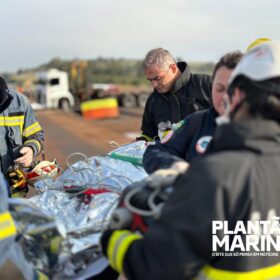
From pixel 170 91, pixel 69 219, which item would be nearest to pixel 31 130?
pixel 170 91

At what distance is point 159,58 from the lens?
3.75m

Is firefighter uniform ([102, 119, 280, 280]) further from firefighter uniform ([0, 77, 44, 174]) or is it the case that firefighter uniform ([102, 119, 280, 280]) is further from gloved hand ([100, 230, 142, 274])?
firefighter uniform ([0, 77, 44, 174])

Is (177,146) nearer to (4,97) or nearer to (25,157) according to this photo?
(25,157)

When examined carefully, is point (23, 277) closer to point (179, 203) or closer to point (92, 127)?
point (179, 203)

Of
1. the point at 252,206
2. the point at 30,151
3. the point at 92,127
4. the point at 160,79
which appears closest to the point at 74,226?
the point at 252,206

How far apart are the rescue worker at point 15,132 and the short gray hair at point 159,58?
3.61ft

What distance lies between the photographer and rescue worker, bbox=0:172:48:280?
5.48 feet

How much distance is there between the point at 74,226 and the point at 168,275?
68 cm

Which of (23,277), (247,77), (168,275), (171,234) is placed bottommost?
(23,277)

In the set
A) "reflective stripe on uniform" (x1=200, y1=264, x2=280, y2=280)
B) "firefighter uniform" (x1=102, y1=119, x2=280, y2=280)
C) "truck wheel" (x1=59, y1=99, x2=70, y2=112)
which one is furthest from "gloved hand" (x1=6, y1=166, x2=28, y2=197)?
"truck wheel" (x1=59, y1=99, x2=70, y2=112)

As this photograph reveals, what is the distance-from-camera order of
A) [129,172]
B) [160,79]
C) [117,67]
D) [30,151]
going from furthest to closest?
1. [117,67]
2. [160,79]
3. [30,151]
4. [129,172]

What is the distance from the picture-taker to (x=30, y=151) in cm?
319

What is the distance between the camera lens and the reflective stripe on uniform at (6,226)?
1658 millimetres

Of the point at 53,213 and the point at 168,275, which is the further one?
the point at 53,213
